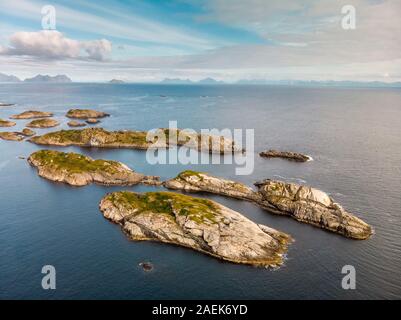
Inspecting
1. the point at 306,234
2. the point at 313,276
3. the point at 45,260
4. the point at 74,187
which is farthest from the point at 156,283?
the point at 74,187

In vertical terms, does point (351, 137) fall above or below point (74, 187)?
above

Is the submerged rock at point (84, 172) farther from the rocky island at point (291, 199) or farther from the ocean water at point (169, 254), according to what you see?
the rocky island at point (291, 199)

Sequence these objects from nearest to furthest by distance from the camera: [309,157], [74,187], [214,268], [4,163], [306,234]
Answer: [214,268] → [306,234] → [74,187] → [4,163] → [309,157]

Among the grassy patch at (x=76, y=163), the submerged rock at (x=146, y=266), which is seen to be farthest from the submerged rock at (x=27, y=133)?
the submerged rock at (x=146, y=266)

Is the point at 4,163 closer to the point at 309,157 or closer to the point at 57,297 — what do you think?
the point at 57,297

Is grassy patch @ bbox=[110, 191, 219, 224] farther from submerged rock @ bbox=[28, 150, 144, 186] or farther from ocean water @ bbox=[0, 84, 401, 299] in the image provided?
submerged rock @ bbox=[28, 150, 144, 186]
